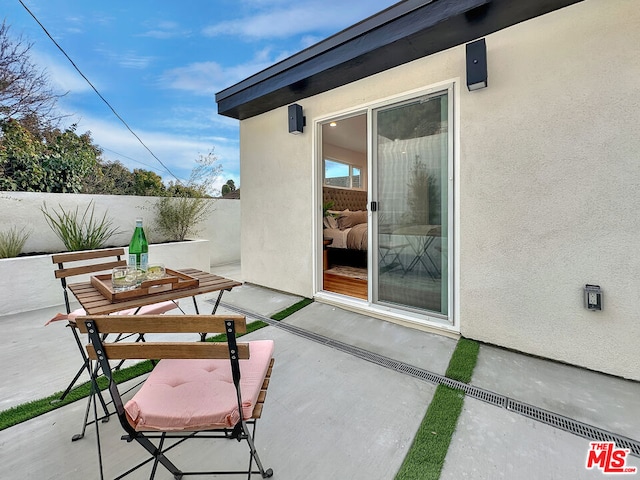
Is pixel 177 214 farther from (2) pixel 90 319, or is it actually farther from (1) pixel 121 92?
(1) pixel 121 92

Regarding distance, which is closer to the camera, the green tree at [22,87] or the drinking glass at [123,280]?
the drinking glass at [123,280]

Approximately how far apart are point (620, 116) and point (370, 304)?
2539mm

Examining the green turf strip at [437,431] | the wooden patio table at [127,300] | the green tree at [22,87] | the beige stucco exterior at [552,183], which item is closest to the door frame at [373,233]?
the beige stucco exterior at [552,183]

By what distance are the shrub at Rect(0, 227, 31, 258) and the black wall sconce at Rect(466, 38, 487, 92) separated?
5580 millimetres

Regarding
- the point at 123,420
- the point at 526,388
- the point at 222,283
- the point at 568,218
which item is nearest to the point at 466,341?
the point at 526,388

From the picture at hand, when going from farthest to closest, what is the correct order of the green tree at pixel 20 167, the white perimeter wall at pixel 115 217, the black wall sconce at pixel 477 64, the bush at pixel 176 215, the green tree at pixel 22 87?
the green tree at pixel 22 87 → the bush at pixel 176 215 → the green tree at pixel 20 167 → the white perimeter wall at pixel 115 217 → the black wall sconce at pixel 477 64

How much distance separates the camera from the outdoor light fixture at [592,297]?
6.76ft

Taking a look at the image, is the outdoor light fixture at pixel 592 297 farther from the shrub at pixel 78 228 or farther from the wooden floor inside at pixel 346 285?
the shrub at pixel 78 228

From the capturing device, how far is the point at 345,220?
20.3 ft

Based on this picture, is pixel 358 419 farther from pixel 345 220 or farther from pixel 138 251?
pixel 345 220

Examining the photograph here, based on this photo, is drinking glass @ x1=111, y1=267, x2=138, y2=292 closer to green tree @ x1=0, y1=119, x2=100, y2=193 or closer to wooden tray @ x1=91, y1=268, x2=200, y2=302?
wooden tray @ x1=91, y1=268, x2=200, y2=302

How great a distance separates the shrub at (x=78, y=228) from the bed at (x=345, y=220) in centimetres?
358

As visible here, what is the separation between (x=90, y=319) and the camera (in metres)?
0.96

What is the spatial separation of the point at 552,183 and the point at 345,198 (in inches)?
202
